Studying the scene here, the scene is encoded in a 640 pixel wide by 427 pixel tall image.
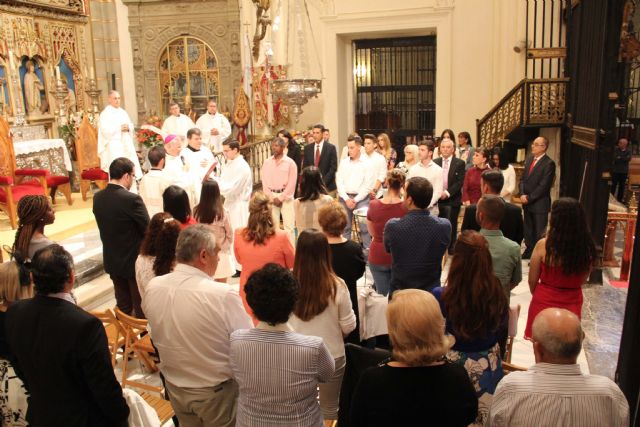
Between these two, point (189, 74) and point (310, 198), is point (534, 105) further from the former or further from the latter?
point (189, 74)

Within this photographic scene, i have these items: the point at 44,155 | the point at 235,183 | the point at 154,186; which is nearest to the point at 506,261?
the point at 154,186

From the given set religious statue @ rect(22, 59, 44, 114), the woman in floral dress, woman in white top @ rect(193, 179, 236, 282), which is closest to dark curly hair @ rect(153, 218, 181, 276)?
woman in white top @ rect(193, 179, 236, 282)

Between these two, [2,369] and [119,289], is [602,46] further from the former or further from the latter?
[2,369]

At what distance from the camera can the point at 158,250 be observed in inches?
139

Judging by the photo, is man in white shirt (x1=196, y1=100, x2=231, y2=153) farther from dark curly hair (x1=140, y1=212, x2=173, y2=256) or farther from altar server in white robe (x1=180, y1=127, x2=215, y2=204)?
dark curly hair (x1=140, y1=212, x2=173, y2=256)

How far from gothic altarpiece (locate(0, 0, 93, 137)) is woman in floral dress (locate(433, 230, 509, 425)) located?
9.51m

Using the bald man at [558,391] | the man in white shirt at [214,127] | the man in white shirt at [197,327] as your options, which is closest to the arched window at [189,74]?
the man in white shirt at [214,127]

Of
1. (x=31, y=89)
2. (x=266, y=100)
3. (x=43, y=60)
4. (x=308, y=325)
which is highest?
(x=43, y=60)

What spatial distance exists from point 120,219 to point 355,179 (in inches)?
129

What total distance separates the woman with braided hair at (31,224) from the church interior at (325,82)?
7.68ft

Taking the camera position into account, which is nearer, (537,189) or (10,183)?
(537,189)

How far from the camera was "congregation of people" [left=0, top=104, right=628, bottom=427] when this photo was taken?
6.50 ft

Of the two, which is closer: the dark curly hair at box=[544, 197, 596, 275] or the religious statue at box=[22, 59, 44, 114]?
the dark curly hair at box=[544, 197, 596, 275]

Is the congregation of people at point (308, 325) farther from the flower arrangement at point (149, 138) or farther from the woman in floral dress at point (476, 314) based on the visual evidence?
the flower arrangement at point (149, 138)
